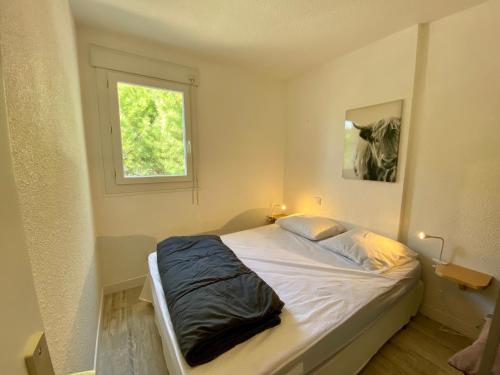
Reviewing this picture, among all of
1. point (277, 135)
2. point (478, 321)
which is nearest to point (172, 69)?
point (277, 135)

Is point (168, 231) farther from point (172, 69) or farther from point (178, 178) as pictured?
point (172, 69)

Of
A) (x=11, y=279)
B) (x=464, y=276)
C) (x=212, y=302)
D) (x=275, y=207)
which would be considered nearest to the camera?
(x=11, y=279)

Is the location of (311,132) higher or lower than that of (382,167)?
higher

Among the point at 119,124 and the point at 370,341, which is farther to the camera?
the point at 119,124

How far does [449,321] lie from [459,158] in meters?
1.35

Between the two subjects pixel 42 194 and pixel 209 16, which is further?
pixel 209 16

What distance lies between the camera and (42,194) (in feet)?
2.27

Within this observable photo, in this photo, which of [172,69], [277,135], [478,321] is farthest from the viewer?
[277,135]

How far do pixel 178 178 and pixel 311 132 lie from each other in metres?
1.75

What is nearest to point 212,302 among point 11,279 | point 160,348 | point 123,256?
point 160,348

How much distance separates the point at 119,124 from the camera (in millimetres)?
2143

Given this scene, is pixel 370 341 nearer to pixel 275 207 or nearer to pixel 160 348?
pixel 160 348

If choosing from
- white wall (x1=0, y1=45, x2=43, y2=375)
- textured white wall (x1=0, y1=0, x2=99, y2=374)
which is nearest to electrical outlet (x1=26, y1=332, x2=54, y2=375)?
white wall (x1=0, y1=45, x2=43, y2=375)

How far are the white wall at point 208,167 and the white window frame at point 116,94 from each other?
0.06m
